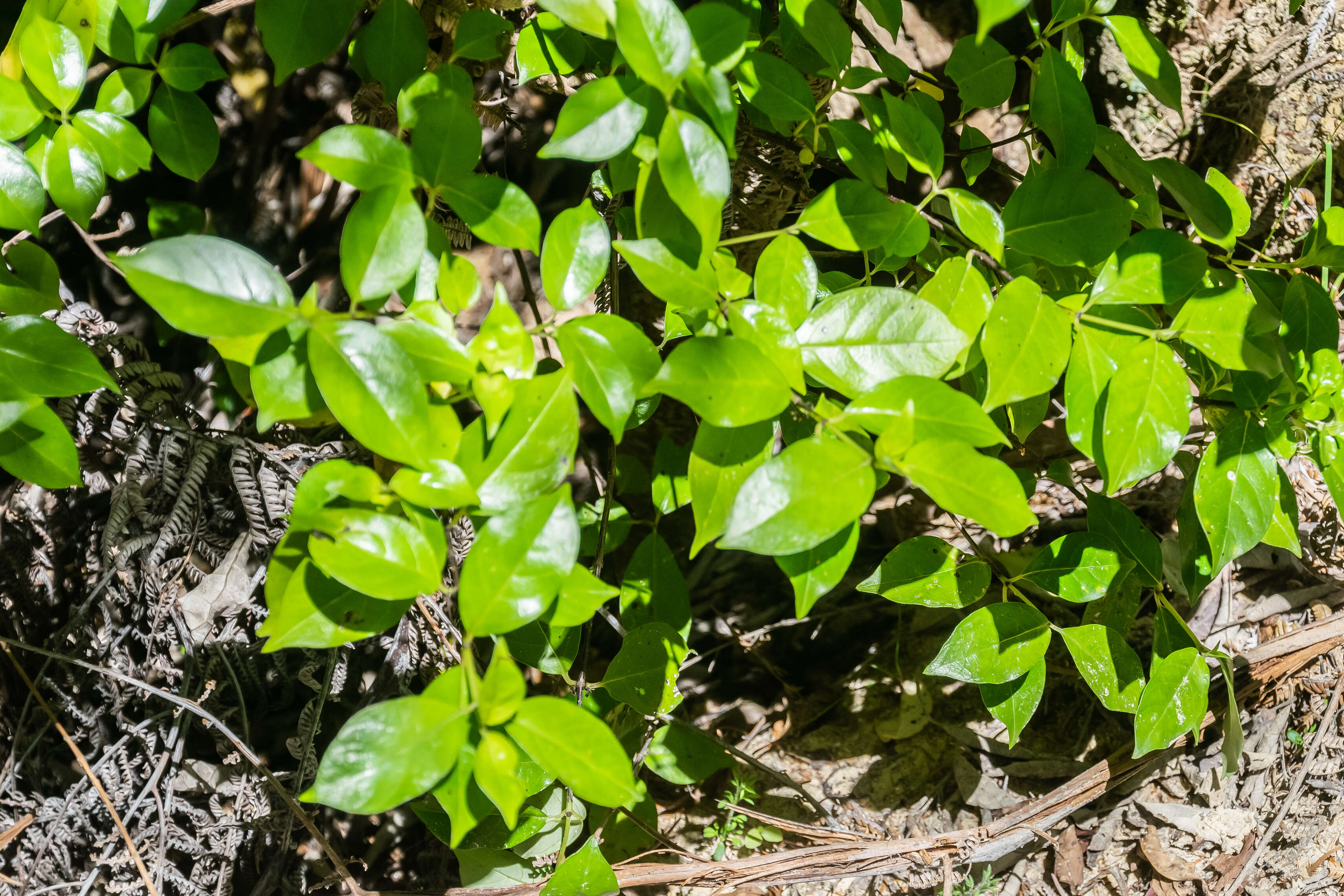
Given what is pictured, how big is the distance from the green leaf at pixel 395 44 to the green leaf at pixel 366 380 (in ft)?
1.45

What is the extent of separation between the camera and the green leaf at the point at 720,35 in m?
0.74

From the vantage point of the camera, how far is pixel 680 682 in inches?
63.2

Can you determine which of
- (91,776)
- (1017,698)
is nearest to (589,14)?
(1017,698)

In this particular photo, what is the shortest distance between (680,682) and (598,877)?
63 centimetres

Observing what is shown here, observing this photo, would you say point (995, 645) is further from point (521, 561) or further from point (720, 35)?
point (720, 35)

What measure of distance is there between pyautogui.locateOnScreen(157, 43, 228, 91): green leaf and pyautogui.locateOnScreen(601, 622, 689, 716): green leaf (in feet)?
2.81

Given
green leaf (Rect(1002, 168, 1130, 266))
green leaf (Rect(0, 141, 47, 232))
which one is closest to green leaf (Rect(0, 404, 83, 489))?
green leaf (Rect(0, 141, 47, 232))

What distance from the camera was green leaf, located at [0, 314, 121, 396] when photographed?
812 mm

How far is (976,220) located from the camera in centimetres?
86

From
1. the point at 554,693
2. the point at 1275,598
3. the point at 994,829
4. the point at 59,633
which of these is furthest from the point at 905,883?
the point at 59,633

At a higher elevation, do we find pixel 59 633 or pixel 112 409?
pixel 112 409

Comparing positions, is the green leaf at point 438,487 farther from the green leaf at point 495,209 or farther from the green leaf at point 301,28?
the green leaf at point 301,28

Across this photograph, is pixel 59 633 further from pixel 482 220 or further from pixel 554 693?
pixel 482 220

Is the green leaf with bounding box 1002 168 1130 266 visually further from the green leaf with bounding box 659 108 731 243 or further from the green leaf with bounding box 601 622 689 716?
the green leaf with bounding box 601 622 689 716
